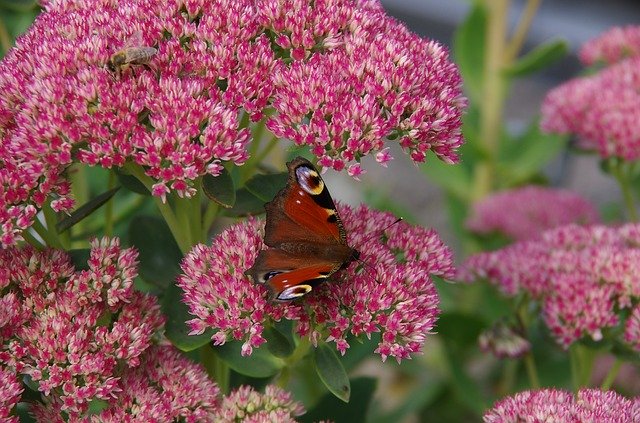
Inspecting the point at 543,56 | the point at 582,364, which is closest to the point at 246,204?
the point at 582,364

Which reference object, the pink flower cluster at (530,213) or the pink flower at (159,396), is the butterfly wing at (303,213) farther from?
the pink flower cluster at (530,213)

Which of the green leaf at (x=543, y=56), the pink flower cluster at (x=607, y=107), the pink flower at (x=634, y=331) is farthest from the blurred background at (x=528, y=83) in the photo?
the pink flower at (x=634, y=331)

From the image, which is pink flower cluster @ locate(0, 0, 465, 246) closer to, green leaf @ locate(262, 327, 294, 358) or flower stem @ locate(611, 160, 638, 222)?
green leaf @ locate(262, 327, 294, 358)

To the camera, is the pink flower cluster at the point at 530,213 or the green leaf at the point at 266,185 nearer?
the green leaf at the point at 266,185

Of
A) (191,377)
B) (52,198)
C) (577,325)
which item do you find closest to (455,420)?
(577,325)

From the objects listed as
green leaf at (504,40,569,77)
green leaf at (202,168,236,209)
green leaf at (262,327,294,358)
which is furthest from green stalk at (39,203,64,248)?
green leaf at (504,40,569,77)

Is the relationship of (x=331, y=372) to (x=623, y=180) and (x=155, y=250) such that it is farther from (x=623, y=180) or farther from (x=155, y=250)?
(x=623, y=180)

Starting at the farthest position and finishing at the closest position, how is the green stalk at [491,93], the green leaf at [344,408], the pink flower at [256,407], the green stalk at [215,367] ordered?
the green stalk at [491,93] → the green leaf at [344,408] → the green stalk at [215,367] → the pink flower at [256,407]
